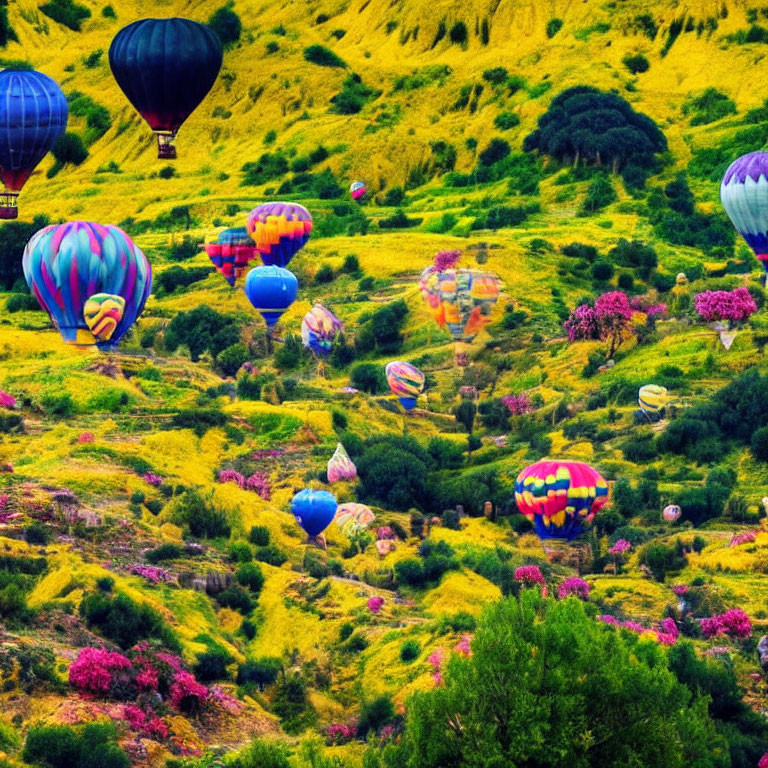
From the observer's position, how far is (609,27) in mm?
119312

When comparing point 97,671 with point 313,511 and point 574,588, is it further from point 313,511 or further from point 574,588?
point 313,511

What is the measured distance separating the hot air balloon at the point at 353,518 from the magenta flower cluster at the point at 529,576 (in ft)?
23.7

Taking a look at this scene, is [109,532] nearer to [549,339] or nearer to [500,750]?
[500,750]

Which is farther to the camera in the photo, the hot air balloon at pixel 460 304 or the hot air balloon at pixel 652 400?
the hot air balloon at pixel 460 304

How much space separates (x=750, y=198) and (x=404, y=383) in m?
12.8

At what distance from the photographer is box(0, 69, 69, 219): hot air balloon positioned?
7519cm

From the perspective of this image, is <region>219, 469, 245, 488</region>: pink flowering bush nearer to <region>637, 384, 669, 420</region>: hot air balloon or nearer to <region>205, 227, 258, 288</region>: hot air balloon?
<region>637, 384, 669, 420</region>: hot air balloon

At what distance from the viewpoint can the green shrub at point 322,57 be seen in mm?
124438

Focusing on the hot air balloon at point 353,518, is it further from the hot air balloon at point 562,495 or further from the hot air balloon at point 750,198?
the hot air balloon at point 750,198

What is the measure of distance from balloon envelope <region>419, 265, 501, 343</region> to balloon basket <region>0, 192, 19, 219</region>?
1601cm

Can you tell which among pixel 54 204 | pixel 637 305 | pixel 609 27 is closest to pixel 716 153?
pixel 609 27

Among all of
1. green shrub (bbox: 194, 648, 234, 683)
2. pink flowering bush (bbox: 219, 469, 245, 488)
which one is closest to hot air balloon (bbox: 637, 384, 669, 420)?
pink flowering bush (bbox: 219, 469, 245, 488)

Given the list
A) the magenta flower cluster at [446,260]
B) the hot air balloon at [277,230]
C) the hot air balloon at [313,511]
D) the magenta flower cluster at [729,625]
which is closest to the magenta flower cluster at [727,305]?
the magenta flower cluster at [446,260]

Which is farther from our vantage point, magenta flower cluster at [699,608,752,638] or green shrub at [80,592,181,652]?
magenta flower cluster at [699,608,752,638]
